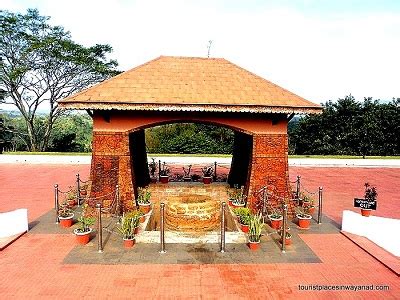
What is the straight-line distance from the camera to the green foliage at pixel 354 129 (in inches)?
1180

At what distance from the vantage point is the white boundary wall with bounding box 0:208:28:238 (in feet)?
30.7

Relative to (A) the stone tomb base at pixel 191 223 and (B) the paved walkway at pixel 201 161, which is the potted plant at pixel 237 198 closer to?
(A) the stone tomb base at pixel 191 223

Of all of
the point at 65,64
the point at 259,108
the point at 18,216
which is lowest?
the point at 18,216

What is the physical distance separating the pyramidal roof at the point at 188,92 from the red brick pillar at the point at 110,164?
1147 mm

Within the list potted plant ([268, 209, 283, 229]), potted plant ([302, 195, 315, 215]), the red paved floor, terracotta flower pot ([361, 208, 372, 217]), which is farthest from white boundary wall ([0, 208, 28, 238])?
terracotta flower pot ([361, 208, 372, 217])

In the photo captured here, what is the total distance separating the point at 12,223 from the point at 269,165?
7.44 m

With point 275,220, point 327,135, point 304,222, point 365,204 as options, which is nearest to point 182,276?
point 275,220

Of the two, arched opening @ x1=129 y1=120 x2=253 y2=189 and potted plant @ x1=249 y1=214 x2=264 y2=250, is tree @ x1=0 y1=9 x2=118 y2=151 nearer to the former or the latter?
arched opening @ x1=129 y1=120 x2=253 y2=189

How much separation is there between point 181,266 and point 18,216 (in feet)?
16.4

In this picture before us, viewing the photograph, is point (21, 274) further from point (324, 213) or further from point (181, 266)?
Answer: point (324, 213)

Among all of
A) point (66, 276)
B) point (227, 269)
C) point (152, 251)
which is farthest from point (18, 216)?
point (227, 269)

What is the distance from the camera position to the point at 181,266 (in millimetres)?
7773

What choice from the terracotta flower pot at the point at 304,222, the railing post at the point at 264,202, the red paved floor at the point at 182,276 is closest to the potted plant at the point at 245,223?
the railing post at the point at 264,202

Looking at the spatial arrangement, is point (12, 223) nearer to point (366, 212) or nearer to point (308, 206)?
point (308, 206)
